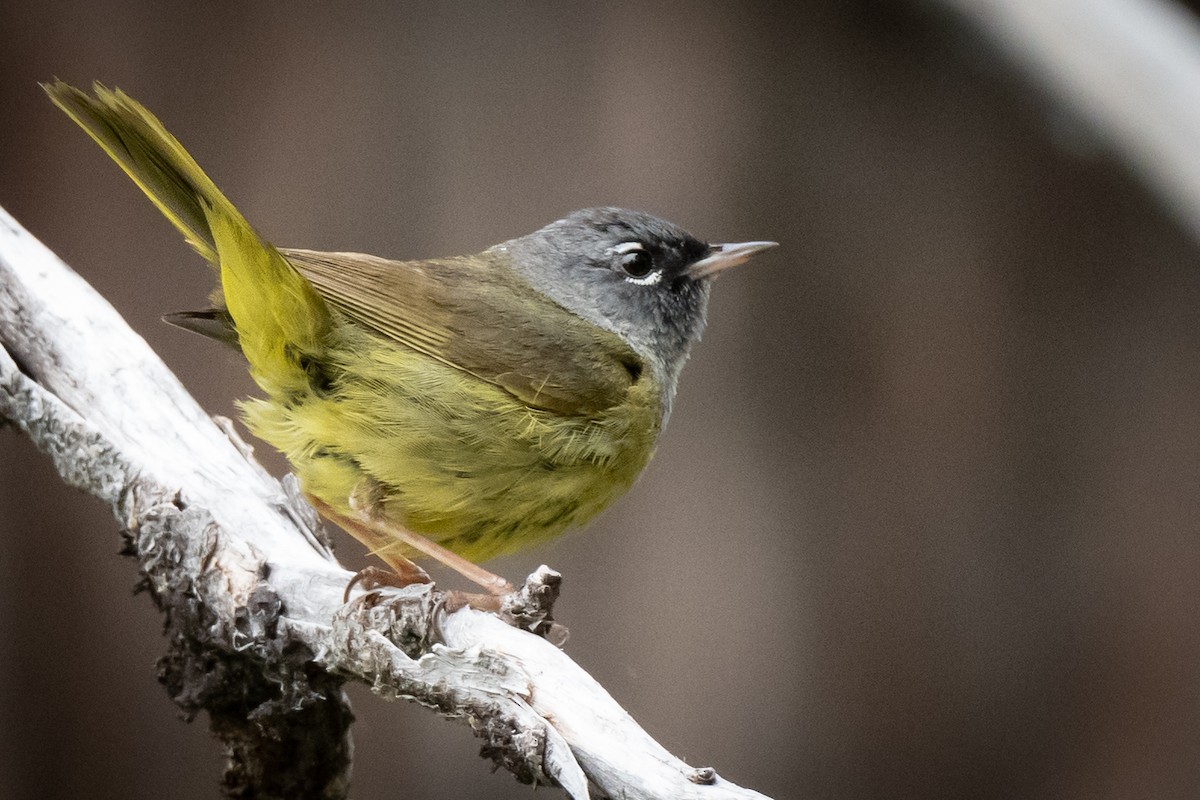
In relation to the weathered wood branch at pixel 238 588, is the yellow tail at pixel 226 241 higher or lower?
higher

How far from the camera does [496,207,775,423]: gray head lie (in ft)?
9.91

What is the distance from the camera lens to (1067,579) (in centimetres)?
347

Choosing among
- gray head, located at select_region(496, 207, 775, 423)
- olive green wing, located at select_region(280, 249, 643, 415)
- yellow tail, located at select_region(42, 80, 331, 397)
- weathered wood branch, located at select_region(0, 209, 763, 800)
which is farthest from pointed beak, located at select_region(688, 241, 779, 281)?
weathered wood branch, located at select_region(0, 209, 763, 800)

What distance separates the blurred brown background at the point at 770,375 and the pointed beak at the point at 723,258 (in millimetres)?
573

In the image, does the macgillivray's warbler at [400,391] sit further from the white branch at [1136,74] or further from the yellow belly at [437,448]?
the white branch at [1136,74]

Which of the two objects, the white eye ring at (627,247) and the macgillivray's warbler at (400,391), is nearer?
the macgillivray's warbler at (400,391)

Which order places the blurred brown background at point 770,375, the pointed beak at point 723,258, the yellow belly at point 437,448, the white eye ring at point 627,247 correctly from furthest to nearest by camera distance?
the blurred brown background at point 770,375, the white eye ring at point 627,247, the pointed beak at point 723,258, the yellow belly at point 437,448

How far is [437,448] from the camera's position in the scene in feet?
7.97

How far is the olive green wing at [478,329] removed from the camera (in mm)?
2520

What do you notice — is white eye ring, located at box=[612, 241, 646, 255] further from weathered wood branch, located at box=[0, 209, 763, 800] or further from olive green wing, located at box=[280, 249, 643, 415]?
weathered wood branch, located at box=[0, 209, 763, 800]

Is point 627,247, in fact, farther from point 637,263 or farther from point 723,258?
point 723,258

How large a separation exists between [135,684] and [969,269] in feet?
9.41

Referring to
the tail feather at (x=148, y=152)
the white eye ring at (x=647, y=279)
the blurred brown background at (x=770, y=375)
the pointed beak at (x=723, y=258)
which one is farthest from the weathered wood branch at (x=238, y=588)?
the pointed beak at (x=723, y=258)

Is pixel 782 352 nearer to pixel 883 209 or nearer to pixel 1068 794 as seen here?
pixel 883 209
